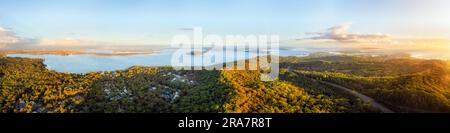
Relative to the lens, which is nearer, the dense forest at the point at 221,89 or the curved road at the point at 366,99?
the dense forest at the point at 221,89

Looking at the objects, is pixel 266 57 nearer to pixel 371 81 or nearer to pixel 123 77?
pixel 371 81

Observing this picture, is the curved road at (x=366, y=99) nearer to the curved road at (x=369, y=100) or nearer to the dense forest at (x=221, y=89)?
the curved road at (x=369, y=100)

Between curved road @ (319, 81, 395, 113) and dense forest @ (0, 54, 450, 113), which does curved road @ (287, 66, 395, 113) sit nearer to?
curved road @ (319, 81, 395, 113)

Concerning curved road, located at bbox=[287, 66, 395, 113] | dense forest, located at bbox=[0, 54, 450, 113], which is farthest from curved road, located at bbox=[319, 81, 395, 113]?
dense forest, located at bbox=[0, 54, 450, 113]

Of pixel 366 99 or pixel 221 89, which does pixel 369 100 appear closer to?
pixel 366 99

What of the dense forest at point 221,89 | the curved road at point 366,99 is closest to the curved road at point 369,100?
the curved road at point 366,99

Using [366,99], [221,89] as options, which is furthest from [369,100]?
[221,89]
